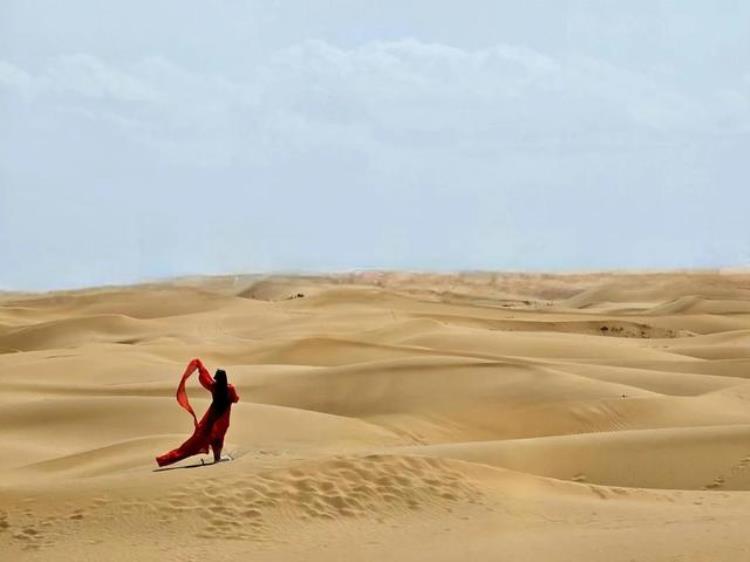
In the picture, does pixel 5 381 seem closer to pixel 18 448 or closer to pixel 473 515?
pixel 18 448

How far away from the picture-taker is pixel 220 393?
10.2m

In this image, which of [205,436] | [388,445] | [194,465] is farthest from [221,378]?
[388,445]

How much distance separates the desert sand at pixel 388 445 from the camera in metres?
8.02

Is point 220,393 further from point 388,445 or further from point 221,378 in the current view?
point 388,445

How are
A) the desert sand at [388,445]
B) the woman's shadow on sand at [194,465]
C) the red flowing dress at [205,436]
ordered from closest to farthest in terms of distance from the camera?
the desert sand at [388,445], the woman's shadow on sand at [194,465], the red flowing dress at [205,436]

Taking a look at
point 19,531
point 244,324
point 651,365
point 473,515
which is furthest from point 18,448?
point 244,324

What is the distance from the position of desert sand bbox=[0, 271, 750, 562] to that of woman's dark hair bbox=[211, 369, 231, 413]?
57 centimetres

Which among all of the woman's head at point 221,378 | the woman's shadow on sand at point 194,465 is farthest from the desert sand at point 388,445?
the woman's head at point 221,378

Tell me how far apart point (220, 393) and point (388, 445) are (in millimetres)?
4847

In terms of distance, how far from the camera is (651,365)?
22.3 metres

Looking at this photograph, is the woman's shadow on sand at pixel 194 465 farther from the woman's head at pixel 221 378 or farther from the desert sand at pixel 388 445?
the woman's head at pixel 221 378

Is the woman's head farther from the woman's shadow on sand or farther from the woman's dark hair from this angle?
the woman's shadow on sand

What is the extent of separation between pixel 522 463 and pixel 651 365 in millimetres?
11630

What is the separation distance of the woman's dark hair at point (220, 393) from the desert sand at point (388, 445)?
57 centimetres
